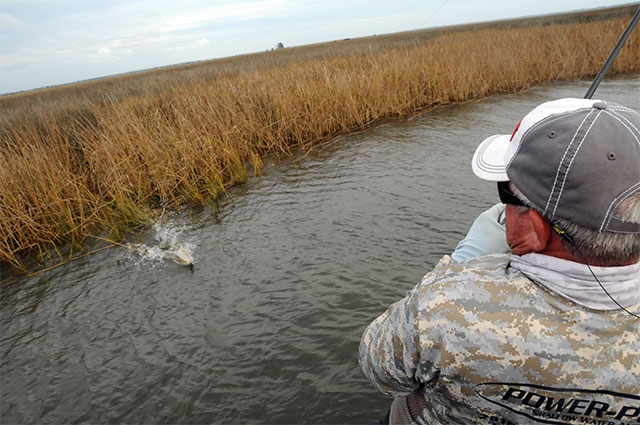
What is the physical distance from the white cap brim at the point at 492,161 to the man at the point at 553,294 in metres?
0.05

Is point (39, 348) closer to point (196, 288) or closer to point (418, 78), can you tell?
point (196, 288)

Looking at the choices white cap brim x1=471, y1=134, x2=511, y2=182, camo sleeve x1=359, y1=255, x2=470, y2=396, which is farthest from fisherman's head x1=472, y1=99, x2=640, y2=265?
camo sleeve x1=359, y1=255, x2=470, y2=396

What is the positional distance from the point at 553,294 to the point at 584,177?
0.97 ft

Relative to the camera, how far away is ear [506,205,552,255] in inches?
35.7

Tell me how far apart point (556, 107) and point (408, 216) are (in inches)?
140

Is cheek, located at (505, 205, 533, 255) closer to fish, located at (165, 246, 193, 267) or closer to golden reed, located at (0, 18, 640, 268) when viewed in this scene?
fish, located at (165, 246, 193, 267)

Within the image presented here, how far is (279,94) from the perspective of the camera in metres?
7.37

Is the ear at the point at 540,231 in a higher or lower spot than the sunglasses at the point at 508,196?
lower

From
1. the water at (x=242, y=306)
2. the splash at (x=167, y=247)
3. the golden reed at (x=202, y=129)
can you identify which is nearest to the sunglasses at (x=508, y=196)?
the water at (x=242, y=306)

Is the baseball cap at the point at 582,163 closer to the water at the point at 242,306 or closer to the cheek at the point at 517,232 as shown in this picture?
the cheek at the point at 517,232

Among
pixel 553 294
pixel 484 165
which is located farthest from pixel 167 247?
pixel 553 294

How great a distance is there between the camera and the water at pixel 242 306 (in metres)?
2.57

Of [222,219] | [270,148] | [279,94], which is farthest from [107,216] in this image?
[279,94]

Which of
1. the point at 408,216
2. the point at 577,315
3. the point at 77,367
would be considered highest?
the point at 577,315
